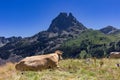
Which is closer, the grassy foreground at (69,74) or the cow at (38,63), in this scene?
the grassy foreground at (69,74)

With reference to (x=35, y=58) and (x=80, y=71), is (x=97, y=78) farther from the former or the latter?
(x=35, y=58)

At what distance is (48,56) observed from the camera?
19766 millimetres

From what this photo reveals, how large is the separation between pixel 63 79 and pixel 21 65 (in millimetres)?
A: 6029

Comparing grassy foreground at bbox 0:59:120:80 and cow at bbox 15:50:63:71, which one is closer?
grassy foreground at bbox 0:59:120:80

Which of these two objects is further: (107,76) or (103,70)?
(103,70)

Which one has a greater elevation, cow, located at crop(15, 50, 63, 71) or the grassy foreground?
cow, located at crop(15, 50, 63, 71)

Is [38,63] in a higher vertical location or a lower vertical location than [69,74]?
higher

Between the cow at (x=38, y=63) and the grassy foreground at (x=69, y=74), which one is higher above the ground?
the cow at (x=38, y=63)

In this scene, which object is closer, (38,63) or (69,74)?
(69,74)

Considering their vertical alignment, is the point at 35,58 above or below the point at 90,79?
above

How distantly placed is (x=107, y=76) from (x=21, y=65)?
6.24m

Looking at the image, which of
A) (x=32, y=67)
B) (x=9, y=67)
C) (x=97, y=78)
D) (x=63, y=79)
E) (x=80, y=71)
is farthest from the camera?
(x=9, y=67)

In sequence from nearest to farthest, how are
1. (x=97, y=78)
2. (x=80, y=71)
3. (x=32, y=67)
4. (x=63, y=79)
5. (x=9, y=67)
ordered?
(x=63, y=79), (x=97, y=78), (x=80, y=71), (x=32, y=67), (x=9, y=67)

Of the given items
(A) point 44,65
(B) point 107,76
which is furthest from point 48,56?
(B) point 107,76
